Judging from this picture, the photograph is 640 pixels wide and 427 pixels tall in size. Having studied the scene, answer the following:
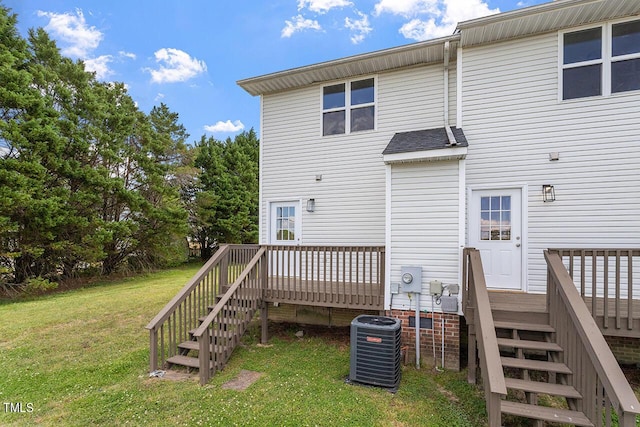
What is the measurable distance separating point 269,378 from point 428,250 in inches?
121

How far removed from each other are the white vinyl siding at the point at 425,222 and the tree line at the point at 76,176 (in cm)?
1046

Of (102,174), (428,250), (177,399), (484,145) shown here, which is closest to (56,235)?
(102,174)

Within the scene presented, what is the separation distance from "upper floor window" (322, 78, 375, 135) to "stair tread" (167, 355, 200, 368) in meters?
5.19

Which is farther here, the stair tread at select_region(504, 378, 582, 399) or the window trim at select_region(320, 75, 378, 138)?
the window trim at select_region(320, 75, 378, 138)

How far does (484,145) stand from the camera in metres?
5.60

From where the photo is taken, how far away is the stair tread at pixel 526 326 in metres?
3.70

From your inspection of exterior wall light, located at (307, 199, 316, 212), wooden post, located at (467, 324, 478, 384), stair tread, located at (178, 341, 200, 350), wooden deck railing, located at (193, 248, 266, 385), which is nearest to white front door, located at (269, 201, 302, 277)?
exterior wall light, located at (307, 199, 316, 212)

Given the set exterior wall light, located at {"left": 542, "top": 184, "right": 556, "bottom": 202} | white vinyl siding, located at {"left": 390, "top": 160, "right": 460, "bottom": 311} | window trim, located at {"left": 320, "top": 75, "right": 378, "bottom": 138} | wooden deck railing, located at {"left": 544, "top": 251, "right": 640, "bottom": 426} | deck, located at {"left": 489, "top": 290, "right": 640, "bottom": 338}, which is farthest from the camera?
window trim, located at {"left": 320, "top": 75, "right": 378, "bottom": 138}

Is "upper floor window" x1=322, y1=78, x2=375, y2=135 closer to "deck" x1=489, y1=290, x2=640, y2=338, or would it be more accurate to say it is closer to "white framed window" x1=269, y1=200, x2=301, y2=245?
"white framed window" x1=269, y1=200, x2=301, y2=245

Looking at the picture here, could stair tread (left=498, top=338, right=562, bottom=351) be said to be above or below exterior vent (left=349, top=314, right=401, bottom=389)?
above

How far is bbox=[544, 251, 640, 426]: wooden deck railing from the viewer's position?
2318 millimetres

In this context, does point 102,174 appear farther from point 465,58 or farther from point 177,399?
point 465,58

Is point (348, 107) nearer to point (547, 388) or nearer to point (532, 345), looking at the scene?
point (532, 345)

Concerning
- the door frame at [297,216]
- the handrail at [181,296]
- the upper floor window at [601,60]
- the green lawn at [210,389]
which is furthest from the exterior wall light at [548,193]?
the handrail at [181,296]
